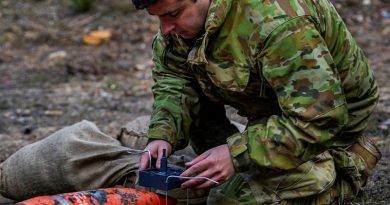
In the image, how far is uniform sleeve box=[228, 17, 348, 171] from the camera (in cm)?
317

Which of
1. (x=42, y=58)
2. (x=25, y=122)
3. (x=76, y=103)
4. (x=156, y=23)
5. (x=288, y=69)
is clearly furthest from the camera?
(x=156, y=23)

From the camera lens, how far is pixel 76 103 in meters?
7.15

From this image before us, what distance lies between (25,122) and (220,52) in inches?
137

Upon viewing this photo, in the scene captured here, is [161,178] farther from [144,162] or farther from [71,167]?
[71,167]

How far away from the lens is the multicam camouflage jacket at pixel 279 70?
317 centimetres

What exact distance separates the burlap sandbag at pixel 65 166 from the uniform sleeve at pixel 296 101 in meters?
0.97

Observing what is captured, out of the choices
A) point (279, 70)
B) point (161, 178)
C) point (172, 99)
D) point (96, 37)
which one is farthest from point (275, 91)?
point (96, 37)

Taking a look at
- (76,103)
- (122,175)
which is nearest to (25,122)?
(76,103)

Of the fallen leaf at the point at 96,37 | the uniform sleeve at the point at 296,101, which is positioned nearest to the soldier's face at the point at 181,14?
the uniform sleeve at the point at 296,101

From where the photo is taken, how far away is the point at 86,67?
8.48 metres

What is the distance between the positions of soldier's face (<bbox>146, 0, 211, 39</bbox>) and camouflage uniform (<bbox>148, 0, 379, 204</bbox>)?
5cm

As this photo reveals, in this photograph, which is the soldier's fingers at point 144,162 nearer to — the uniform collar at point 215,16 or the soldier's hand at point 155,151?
the soldier's hand at point 155,151

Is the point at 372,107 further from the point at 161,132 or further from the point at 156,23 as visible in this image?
the point at 156,23

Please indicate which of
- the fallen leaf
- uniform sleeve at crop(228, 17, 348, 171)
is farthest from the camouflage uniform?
the fallen leaf
